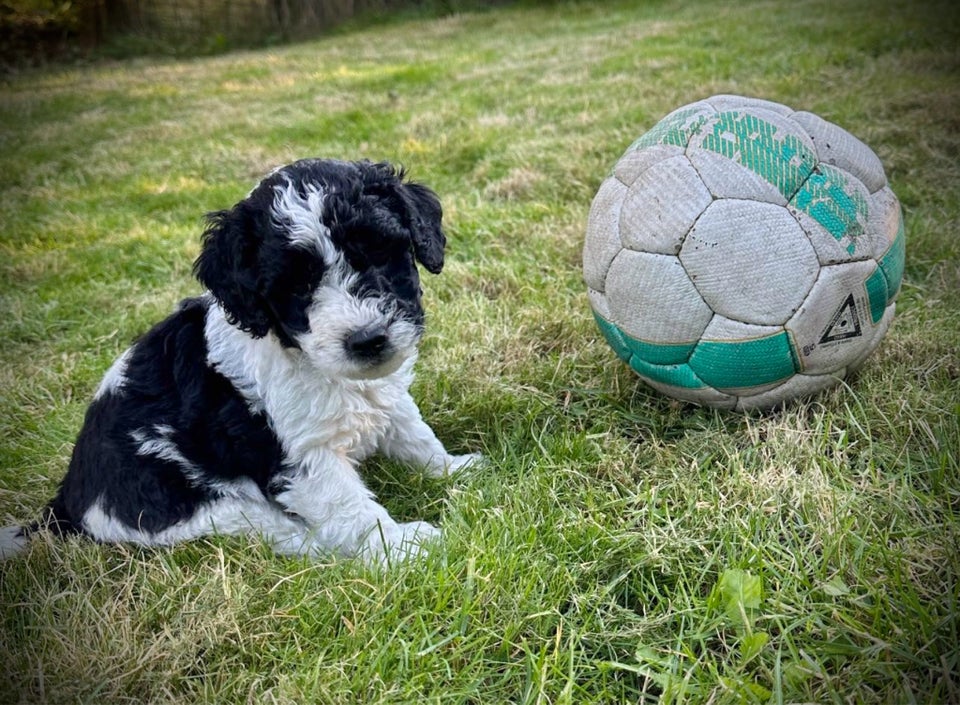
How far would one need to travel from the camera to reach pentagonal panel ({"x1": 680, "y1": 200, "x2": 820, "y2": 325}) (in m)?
2.76

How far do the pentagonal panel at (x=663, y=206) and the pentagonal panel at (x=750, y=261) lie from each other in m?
0.05

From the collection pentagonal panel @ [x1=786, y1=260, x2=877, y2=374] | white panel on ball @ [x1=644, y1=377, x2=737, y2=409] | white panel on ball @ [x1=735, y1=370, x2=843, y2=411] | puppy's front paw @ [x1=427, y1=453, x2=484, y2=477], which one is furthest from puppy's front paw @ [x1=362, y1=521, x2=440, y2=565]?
pentagonal panel @ [x1=786, y1=260, x2=877, y2=374]

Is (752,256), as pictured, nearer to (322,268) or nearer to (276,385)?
(322,268)

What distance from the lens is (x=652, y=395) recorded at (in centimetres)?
343

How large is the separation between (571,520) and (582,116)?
18.9 ft

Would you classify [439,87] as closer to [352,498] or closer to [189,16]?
[352,498]

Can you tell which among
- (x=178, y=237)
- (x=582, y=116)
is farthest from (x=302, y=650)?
(x=582, y=116)

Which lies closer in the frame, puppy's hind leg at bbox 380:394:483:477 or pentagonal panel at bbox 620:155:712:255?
pentagonal panel at bbox 620:155:712:255

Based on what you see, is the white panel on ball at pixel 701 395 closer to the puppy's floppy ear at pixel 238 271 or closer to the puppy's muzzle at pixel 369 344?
the puppy's muzzle at pixel 369 344

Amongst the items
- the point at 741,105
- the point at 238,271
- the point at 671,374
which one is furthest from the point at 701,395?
the point at 238,271

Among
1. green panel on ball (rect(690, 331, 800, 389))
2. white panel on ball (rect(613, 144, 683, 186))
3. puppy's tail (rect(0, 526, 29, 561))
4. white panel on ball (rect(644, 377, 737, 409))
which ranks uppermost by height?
white panel on ball (rect(613, 144, 683, 186))

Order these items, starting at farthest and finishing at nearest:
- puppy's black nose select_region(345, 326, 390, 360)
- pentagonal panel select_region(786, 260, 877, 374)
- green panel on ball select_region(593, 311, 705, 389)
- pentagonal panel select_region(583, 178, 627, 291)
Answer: pentagonal panel select_region(583, 178, 627, 291), green panel on ball select_region(593, 311, 705, 389), pentagonal panel select_region(786, 260, 877, 374), puppy's black nose select_region(345, 326, 390, 360)

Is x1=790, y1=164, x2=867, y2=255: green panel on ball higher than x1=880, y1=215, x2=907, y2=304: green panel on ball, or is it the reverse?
x1=790, y1=164, x2=867, y2=255: green panel on ball

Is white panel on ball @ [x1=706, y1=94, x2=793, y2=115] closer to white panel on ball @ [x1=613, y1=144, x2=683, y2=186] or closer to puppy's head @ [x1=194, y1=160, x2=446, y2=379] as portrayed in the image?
white panel on ball @ [x1=613, y1=144, x2=683, y2=186]
